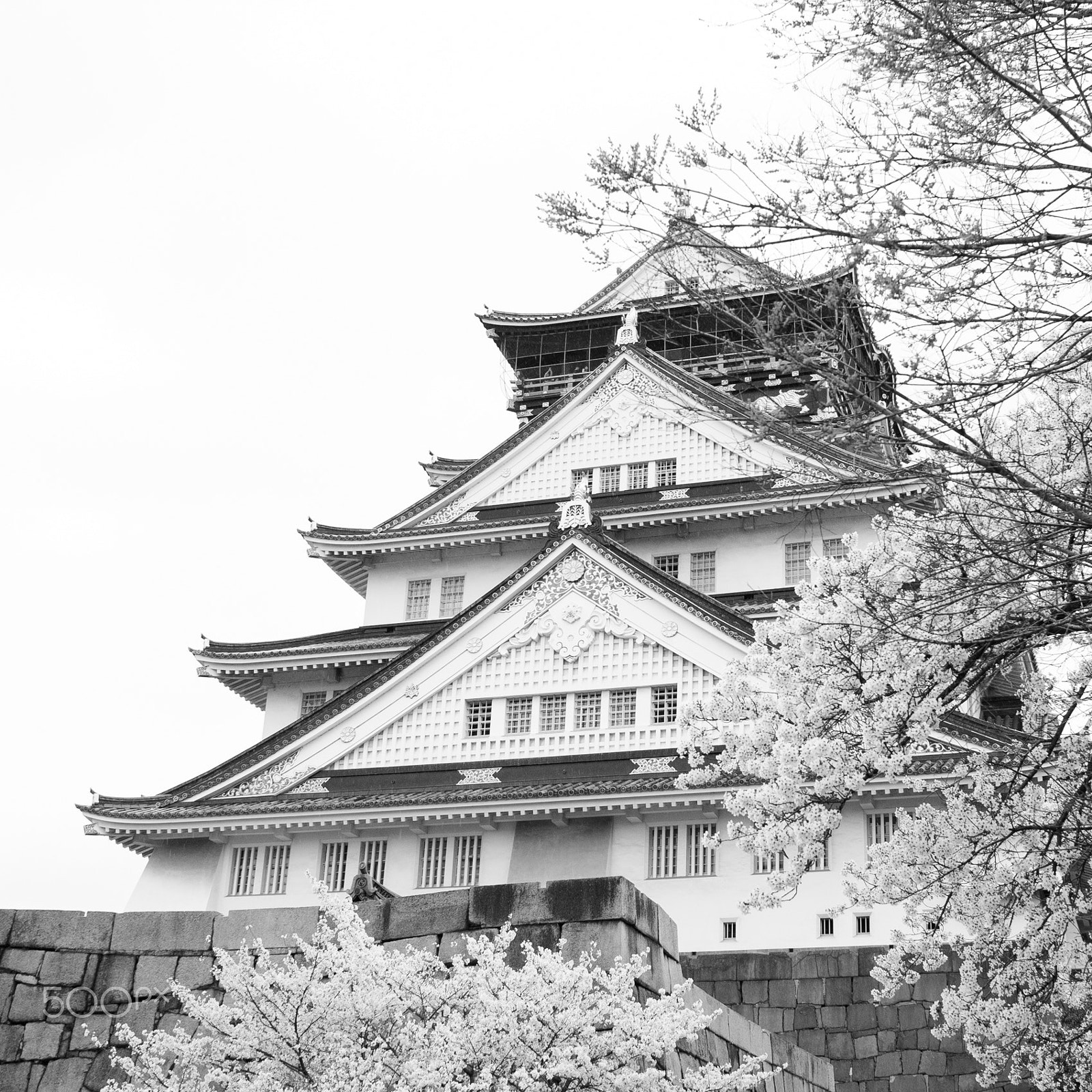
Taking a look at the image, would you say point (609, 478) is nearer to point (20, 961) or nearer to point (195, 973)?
point (195, 973)

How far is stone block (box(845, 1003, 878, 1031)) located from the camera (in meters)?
21.0

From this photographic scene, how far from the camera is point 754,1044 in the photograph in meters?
14.0

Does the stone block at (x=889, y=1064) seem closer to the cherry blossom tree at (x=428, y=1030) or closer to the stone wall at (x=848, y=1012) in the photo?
the stone wall at (x=848, y=1012)

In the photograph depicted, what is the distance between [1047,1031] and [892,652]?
169 inches

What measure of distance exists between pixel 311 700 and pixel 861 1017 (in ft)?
51.3

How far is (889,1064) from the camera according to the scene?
810 inches

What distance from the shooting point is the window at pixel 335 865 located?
26.5 m

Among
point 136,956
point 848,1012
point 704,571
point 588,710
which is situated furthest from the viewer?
point 704,571

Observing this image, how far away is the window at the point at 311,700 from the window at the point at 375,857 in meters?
6.51

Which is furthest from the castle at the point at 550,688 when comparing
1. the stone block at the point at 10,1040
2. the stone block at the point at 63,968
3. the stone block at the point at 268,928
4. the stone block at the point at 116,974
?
the stone block at the point at 10,1040

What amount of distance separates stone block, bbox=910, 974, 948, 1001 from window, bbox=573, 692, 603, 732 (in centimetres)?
770

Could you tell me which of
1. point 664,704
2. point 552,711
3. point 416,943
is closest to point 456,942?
point 416,943

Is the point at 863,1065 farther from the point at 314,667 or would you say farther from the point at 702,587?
the point at 314,667

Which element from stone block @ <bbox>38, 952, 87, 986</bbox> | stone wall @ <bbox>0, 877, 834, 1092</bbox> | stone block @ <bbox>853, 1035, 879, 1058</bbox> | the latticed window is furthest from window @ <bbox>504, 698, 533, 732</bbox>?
stone block @ <bbox>38, 952, 87, 986</bbox>
